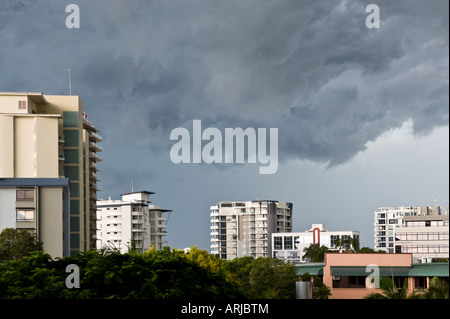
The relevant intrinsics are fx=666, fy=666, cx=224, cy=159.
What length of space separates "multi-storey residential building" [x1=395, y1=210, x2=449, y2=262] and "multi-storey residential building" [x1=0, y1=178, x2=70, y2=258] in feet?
252

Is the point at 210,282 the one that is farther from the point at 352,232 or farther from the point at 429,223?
the point at 352,232

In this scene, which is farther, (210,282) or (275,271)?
(275,271)

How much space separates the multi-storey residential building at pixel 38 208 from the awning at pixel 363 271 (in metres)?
29.6

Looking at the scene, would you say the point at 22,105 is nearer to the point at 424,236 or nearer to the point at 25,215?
the point at 25,215

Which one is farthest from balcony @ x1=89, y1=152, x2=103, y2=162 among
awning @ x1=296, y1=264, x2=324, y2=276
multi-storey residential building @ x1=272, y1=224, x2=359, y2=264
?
multi-storey residential building @ x1=272, y1=224, x2=359, y2=264

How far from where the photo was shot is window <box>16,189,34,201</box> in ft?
231

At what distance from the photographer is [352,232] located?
616ft

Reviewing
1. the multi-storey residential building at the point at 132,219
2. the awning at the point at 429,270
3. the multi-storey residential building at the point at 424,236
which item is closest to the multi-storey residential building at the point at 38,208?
the awning at the point at 429,270

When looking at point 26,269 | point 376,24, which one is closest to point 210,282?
point 26,269

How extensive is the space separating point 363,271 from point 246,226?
136190 millimetres

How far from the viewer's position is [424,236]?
420ft

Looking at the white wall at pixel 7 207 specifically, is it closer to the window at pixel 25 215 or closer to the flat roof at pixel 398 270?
the window at pixel 25 215
